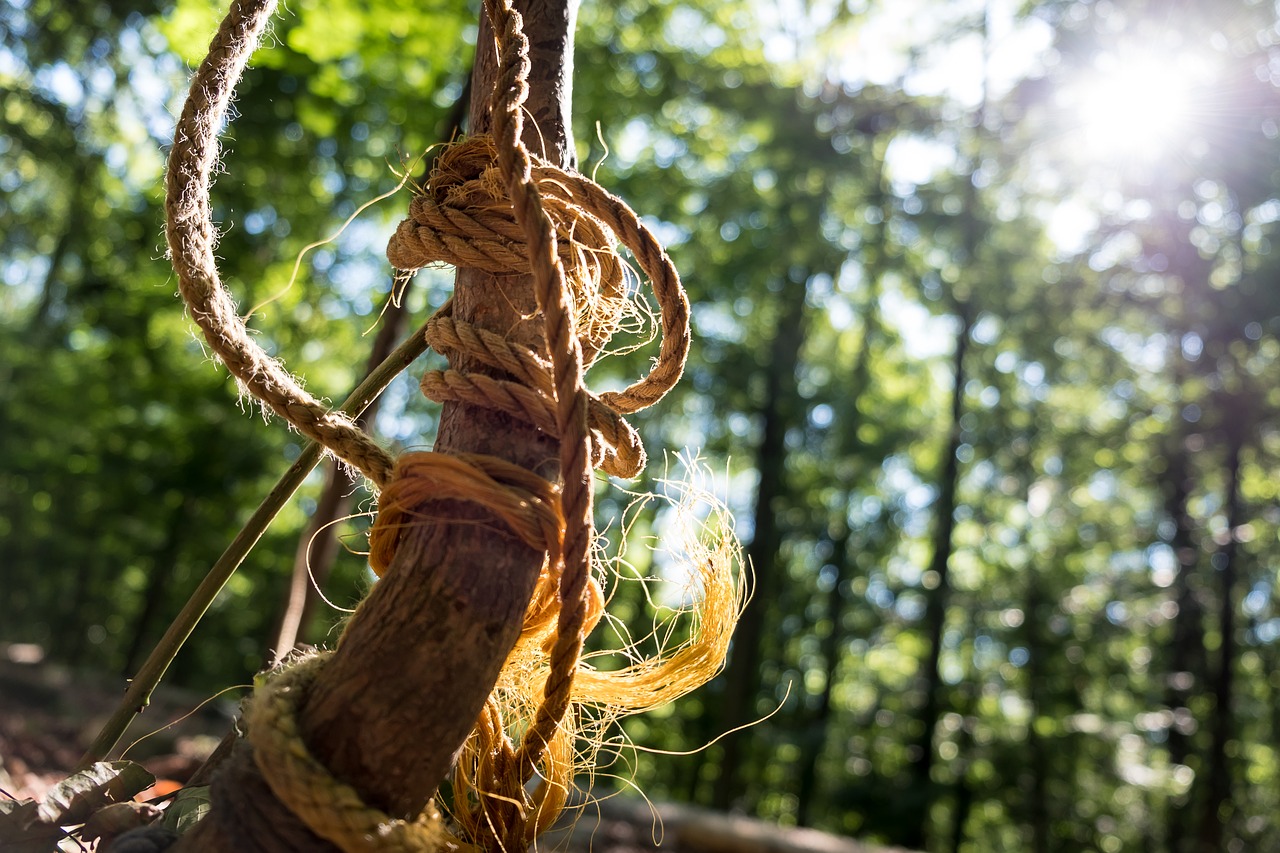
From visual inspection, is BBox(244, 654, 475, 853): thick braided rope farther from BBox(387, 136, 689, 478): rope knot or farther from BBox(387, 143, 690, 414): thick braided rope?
BBox(387, 143, 690, 414): thick braided rope

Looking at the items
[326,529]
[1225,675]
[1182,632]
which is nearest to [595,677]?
[326,529]

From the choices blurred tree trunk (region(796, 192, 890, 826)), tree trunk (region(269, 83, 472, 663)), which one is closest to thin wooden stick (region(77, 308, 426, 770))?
tree trunk (region(269, 83, 472, 663))

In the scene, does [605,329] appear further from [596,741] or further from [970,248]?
[970,248]

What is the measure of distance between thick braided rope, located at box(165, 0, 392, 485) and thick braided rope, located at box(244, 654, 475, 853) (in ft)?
1.02

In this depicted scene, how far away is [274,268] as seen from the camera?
388 inches

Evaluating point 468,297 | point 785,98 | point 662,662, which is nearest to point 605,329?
point 468,297

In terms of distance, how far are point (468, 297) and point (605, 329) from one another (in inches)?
9.4

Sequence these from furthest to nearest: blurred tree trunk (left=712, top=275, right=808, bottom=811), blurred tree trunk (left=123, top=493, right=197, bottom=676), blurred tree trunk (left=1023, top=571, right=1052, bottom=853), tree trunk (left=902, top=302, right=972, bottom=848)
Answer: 1. blurred tree trunk (left=1023, top=571, right=1052, bottom=853)
2. blurred tree trunk (left=123, top=493, right=197, bottom=676)
3. blurred tree trunk (left=712, top=275, right=808, bottom=811)
4. tree trunk (left=902, top=302, right=972, bottom=848)

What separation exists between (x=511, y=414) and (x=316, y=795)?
467 mm

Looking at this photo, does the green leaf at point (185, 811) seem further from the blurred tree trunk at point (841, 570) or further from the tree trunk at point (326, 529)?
the blurred tree trunk at point (841, 570)

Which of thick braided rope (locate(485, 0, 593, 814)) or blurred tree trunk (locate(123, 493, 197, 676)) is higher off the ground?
thick braided rope (locate(485, 0, 593, 814))

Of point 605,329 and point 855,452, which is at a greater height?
point 855,452

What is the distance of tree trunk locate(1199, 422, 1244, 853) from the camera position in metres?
7.69

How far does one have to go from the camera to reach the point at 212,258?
1257 mm
